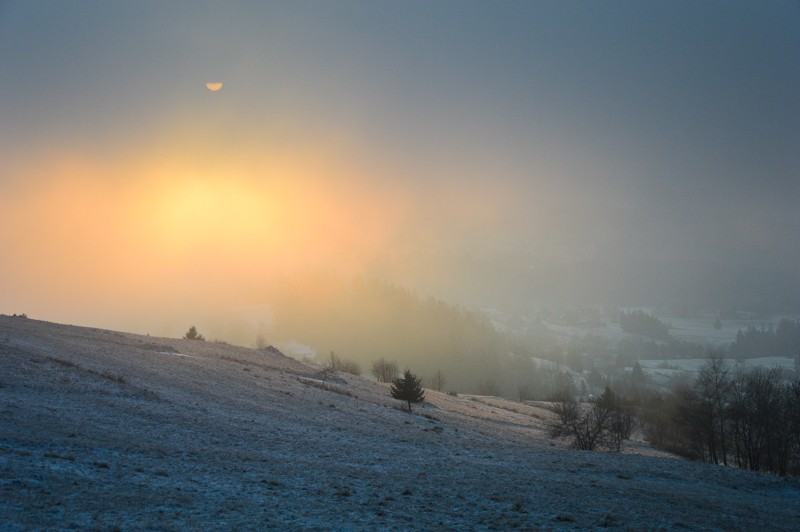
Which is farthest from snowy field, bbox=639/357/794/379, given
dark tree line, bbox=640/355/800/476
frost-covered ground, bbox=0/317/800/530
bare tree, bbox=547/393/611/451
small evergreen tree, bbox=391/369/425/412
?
frost-covered ground, bbox=0/317/800/530

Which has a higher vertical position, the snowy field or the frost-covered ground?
the snowy field

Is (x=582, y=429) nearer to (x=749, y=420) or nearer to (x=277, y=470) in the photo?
(x=749, y=420)

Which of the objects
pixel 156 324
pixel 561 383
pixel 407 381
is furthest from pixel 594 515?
pixel 156 324

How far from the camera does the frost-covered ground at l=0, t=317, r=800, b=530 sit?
11086mm

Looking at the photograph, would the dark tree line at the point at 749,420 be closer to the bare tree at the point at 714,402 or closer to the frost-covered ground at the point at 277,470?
the bare tree at the point at 714,402

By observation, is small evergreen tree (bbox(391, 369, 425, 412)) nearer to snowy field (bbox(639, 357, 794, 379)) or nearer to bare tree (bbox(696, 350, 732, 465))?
bare tree (bbox(696, 350, 732, 465))

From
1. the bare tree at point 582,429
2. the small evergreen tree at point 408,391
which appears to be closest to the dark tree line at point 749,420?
the bare tree at point 582,429

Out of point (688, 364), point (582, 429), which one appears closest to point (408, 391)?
point (582, 429)

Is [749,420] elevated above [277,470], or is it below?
above

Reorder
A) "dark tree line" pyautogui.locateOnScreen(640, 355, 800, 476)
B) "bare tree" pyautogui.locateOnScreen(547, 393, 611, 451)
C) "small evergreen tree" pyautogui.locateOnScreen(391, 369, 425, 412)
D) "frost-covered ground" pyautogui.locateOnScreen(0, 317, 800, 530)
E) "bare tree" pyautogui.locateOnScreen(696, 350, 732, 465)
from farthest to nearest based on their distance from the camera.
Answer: "small evergreen tree" pyautogui.locateOnScreen(391, 369, 425, 412) → "bare tree" pyautogui.locateOnScreen(696, 350, 732, 465) → "dark tree line" pyautogui.locateOnScreen(640, 355, 800, 476) → "bare tree" pyautogui.locateOnScreen(547, 393, 611, 451) → "frost-covered ground" pyautogui.locateOnScreen(0, 317, 800, 530)

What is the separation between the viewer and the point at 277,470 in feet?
49.2

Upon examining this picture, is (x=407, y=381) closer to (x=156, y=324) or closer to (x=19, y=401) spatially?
(x=19, y=401)

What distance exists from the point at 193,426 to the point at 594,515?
15.5 m

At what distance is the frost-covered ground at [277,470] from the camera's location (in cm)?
1109
